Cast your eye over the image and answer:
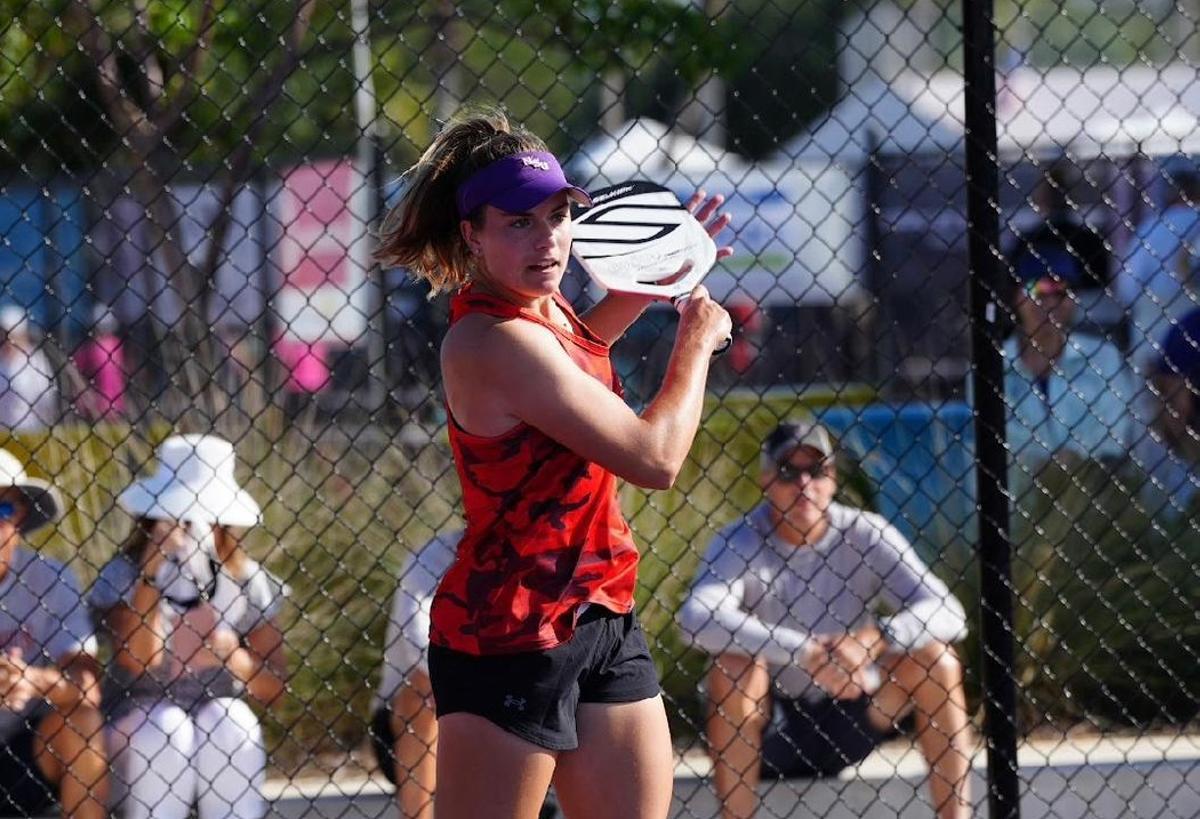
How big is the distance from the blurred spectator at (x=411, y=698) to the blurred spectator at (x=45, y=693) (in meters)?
0.74

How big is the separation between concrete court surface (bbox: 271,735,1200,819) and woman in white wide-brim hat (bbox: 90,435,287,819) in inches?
11.4

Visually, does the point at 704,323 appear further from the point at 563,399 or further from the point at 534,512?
the point at 534,512

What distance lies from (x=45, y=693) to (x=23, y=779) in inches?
9.3

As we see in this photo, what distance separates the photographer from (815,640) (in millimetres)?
4586

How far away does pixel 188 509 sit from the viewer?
4.49 meters

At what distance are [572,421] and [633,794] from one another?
0.64m

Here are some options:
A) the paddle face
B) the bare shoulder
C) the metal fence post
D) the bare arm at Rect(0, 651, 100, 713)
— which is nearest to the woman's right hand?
the paddle face

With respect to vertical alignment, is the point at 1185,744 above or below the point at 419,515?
below

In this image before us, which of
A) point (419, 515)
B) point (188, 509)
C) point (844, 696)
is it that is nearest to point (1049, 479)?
point (844, 696)

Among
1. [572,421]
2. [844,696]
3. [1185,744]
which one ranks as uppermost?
[572,421]

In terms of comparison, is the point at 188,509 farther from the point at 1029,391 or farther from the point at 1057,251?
the point at 1057,251

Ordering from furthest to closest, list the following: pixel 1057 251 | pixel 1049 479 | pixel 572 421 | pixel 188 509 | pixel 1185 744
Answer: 1. pixel 1057 251
2. pixel 1049 479
3. pixel 1185 744
4. pixel 188 509
5. pixel 572 421

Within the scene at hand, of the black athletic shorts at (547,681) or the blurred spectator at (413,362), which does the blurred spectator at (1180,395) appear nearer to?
the blurred spectator at (413,362)

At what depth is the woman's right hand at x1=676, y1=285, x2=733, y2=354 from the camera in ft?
8.91
